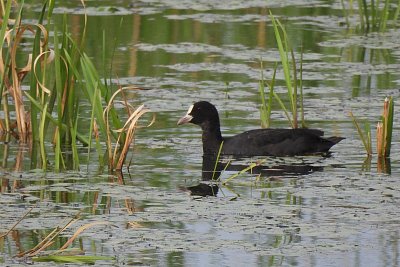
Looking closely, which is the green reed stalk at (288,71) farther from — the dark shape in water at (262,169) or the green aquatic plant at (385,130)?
the green aquatic plant at (385,130)

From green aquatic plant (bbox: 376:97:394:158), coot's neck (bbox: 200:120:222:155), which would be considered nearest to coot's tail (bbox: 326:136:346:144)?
green aquatic plant (bbox: 376:97:394:158)

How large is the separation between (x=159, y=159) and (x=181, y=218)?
2.28 meters

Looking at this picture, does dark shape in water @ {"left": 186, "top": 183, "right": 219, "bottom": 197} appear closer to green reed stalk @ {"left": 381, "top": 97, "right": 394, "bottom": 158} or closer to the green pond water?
the green pond water

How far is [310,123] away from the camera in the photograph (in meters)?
11.5

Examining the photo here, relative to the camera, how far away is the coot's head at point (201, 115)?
1085 cm

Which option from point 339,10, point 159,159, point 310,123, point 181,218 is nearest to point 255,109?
point 310,123

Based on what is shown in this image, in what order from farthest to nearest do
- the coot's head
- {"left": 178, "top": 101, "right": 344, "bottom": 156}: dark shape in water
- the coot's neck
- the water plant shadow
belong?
1. the coot's head
2. the coot's neck
3. {"left": 178, "top": 101, "right": 344, "bottom": 156}: dark shape in water
4. the water plant shadow

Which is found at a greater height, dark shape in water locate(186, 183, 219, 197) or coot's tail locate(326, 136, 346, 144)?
coot's tail locate(326, 136, 346, 144)

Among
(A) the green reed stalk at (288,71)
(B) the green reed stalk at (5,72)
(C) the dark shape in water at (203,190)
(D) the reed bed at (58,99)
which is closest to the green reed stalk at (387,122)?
(A) the green reed stalk at (288,71)

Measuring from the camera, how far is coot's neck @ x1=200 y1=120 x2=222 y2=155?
10.6m

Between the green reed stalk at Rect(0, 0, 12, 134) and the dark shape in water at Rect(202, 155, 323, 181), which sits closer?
the green reed stalk at Rect(0, 0, 12, 134)

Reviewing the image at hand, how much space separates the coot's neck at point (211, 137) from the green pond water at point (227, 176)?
135 millimetres

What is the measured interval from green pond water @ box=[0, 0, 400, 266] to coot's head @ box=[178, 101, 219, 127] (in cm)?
22

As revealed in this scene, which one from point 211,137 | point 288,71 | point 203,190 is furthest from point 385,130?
point 203,190
